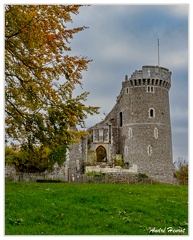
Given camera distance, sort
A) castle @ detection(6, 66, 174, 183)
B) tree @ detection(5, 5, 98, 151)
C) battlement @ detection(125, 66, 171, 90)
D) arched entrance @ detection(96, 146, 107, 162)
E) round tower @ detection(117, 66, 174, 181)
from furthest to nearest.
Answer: arched entrance @ detection(96, 146, 107, 162)
battlement @ detection(125, 66, 171, 90)
round tower @ detection(117, 66, 174, 181)
castle @ detection(6, 66, 174, 183)
tree @ detection(5, 5, 98, 151)

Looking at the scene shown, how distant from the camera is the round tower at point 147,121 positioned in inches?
1517

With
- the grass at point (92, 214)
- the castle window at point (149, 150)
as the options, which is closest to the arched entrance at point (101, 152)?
the castle window at point (149, 150)

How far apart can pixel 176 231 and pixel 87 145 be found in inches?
1193

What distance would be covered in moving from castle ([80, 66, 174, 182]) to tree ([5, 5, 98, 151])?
26.6m

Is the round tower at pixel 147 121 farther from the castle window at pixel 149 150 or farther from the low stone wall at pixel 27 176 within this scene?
the low stone wall at pixel 27 176

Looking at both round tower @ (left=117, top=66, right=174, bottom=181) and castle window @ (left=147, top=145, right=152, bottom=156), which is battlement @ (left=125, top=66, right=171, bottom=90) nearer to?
round tower @ (left=117, top=66, right=174, bottom=181)

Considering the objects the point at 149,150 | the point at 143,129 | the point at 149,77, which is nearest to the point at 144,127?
the point at 143,129

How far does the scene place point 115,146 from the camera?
4097 centimetres

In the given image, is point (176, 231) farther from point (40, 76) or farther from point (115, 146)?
point (115, 146)

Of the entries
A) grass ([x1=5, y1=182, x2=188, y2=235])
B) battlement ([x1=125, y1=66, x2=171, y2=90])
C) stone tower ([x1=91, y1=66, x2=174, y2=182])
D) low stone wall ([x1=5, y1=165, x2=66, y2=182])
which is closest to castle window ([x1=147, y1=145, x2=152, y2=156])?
stone tower ([x1=91, y1=66, x2=174, y2=182])

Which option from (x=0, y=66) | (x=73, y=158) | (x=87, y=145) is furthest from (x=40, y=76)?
(x=87, y=145)

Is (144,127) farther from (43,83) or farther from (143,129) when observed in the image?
(43,83)

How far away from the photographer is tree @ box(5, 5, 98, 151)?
11.3 metres

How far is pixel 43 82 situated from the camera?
1185 centimetres
